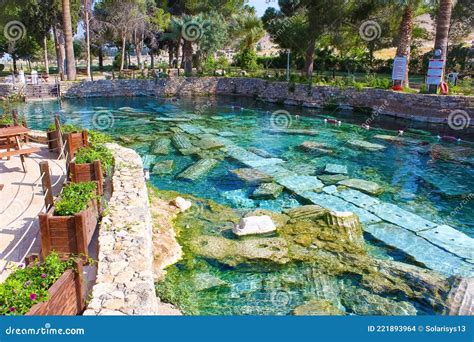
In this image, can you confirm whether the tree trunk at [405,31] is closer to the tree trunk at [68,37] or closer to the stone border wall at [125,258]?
the stone border wall at [125,258]

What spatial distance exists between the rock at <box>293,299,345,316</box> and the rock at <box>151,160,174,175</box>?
24.9ft

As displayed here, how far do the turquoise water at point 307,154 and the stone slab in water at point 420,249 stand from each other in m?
1.55

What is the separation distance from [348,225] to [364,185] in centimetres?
334

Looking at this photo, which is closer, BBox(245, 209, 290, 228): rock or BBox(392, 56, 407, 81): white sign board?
BBox(245, 209, 290, 228): rock

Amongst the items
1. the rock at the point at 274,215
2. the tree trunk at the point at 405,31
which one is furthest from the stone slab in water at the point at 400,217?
the tree trunk at the point at 405,31

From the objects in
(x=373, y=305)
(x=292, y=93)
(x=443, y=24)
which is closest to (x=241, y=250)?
(x=373, y=305)

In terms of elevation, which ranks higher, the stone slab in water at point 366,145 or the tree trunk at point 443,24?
the tree trunk at point 443,24

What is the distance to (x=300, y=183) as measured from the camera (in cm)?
1183

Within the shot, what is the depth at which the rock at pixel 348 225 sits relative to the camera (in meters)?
8.48

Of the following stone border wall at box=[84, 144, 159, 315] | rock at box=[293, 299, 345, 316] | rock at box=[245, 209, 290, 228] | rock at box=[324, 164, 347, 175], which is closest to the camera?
stone border wall at box=[84, 144, 159, 315]

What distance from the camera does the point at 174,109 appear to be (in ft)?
86.3

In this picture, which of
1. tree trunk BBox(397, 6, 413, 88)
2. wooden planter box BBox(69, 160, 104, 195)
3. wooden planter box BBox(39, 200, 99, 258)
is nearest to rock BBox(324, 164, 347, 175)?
wooden planter box BBox(69, 160, 104, 195)

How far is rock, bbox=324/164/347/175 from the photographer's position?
512 inches

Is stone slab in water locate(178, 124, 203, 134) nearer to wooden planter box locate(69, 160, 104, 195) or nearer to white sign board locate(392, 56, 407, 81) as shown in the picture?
white sign board locate(392, 56, 407, 81)
